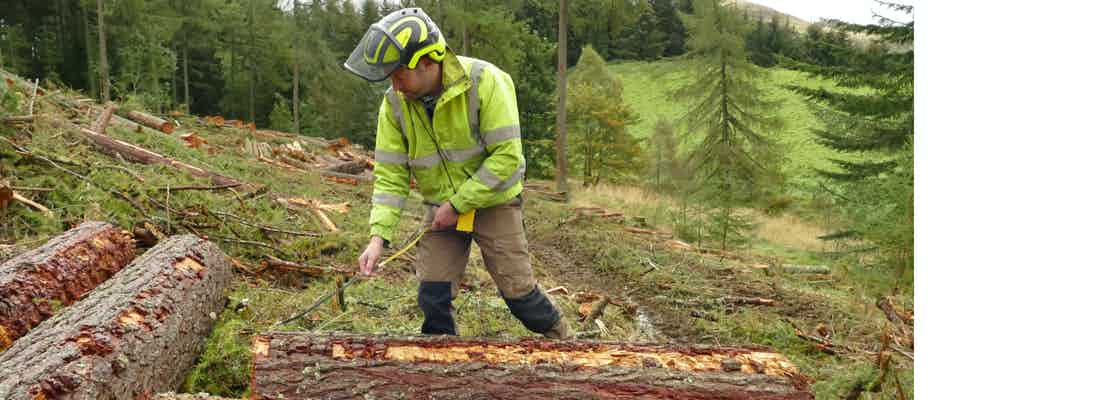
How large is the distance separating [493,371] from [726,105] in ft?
55.1

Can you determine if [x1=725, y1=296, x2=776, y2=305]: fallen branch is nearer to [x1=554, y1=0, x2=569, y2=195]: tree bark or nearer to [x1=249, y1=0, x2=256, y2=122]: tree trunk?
[x1=554, y1=0, x2=569, y2=195]: tree bark

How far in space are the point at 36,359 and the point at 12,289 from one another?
127 cm

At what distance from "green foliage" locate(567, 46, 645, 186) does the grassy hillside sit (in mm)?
1688

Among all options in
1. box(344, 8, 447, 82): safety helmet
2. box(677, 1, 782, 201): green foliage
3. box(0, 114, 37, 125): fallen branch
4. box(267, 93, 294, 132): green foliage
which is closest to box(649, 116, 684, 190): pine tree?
box(677, 1, 782, 201): green foliage

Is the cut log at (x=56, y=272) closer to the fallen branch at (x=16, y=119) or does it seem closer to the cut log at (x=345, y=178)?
the fallen branch at (x=16, y=119)

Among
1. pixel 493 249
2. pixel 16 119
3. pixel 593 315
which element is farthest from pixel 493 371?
pixel 16 119

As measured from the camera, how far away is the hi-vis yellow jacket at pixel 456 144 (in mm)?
3289

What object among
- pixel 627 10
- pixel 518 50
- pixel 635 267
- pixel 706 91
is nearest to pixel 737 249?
pixel 635 267

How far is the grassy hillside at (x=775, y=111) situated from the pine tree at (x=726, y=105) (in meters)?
0.41

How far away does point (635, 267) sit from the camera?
8.83 metres

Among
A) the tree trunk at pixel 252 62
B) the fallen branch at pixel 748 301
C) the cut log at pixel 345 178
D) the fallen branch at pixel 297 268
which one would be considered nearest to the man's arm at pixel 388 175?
the fallen branch at pixel 297 268

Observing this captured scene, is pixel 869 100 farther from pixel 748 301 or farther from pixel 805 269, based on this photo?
pixel 748 301

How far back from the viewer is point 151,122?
13836 mm

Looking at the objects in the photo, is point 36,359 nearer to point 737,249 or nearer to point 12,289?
point 12,289
